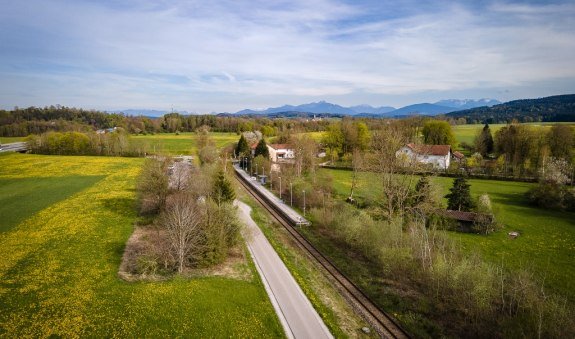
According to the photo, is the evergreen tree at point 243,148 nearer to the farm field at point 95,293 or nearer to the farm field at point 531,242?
the farm field at point 531,242

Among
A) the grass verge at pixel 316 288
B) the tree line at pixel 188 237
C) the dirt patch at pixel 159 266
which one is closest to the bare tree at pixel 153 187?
the tree line at pixel 188 237

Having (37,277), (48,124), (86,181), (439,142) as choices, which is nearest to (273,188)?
(86,181)

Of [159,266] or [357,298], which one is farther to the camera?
[159,266]

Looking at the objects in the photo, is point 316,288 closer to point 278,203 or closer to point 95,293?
point 95,293

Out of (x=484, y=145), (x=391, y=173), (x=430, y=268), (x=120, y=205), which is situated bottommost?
(x=120, y=205)

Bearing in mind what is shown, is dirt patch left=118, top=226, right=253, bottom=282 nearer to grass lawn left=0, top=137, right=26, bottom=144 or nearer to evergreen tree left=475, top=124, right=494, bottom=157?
evergreen tree left=475, top=124, right=494, bottom=157

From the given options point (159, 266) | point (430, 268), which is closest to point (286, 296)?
point (430, 268)
